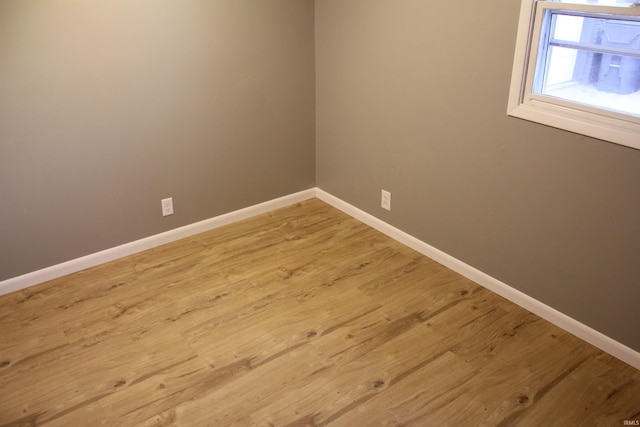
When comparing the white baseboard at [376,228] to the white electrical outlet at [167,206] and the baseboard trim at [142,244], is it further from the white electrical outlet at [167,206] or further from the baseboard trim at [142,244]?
the white electrical outlet at [167,206]

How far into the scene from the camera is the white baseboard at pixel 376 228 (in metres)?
2.48

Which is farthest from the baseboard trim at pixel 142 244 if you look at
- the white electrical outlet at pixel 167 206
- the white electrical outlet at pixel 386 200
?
the white electrical outlet at pixel 386 200

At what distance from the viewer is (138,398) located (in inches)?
88.6

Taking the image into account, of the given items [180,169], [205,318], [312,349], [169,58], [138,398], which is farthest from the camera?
[180,169]

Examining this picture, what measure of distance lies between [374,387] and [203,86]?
188 centimetres

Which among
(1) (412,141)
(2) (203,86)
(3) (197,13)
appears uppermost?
(3) (197,13)

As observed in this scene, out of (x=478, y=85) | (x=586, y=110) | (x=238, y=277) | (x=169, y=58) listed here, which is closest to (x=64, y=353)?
(x=238, y=277)

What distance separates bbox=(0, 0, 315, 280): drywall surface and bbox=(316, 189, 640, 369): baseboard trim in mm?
696

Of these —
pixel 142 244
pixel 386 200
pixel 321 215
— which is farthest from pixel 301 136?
pixel 142 244

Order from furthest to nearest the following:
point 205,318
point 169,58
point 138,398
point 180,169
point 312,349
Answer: point 180,169
point 169,58
point 205,318
point 312,349
point 138,398

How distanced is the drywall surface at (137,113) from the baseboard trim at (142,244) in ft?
0.12

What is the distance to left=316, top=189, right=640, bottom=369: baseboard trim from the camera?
7.89ft

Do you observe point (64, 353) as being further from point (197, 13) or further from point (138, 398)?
point (197, 13)

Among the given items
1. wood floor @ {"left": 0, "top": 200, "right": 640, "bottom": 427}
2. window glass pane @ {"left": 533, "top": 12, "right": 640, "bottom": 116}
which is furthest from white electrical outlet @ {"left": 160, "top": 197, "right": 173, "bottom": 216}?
window glass pane @ {"left": 533, "top": 12, "right": 640, "bottom": 116}
